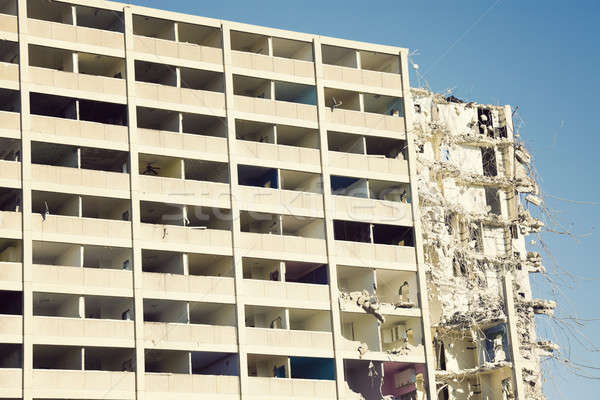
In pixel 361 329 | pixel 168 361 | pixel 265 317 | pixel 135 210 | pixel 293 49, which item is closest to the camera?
pixel 168 361

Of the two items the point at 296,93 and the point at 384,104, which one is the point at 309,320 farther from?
the point at 384,104

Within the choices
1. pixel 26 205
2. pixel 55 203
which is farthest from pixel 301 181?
pixel 26 205

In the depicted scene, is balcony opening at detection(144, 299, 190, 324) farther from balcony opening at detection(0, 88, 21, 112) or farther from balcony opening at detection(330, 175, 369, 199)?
balcony opening at detection(330, 175, 369, 199)

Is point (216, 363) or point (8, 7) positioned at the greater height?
point (8, 7)

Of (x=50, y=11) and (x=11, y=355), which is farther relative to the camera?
(x=50, y=11)

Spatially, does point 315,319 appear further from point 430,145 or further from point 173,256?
point 430,145

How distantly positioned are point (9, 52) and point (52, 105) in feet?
14.4

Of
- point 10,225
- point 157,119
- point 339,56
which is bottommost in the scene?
point 10,225

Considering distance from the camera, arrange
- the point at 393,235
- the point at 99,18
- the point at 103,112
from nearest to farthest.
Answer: the point at 103,112
the point at 99,18
the point at 393,235

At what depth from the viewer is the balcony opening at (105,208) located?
8331 centimetres

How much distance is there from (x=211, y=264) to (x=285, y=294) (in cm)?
540

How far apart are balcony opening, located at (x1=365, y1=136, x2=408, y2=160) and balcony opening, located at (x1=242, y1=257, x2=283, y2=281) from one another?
1277 cm

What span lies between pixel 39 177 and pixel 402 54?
97.8 feet

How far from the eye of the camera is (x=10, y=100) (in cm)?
8331
